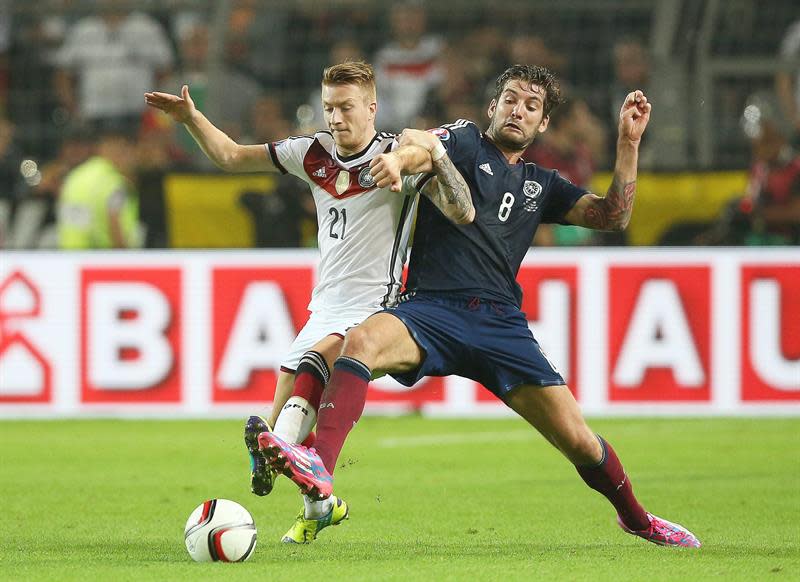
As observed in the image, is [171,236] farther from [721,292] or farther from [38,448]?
[721,292]

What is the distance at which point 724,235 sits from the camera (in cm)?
1212

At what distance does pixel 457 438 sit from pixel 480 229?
15.6 ft

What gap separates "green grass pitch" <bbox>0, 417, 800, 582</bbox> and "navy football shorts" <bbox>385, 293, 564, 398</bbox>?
0.69m

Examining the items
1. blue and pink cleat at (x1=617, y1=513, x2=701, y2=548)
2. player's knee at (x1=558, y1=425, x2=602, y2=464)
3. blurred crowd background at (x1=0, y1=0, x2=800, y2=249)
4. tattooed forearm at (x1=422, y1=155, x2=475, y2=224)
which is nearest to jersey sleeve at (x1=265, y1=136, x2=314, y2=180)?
tattooed forearm at (x1=422, y1=155, x2=475, y2=224)

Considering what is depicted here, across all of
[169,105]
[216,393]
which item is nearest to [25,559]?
[169,105]

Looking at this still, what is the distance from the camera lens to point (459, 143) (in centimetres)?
584

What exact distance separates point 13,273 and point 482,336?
6851 mm

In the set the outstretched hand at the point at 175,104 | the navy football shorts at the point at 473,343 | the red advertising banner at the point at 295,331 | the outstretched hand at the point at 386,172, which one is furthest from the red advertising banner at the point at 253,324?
the outstretched hand at the point at 386,172

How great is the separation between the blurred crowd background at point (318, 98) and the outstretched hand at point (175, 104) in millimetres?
6245

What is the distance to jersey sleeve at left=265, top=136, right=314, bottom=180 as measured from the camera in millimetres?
6012

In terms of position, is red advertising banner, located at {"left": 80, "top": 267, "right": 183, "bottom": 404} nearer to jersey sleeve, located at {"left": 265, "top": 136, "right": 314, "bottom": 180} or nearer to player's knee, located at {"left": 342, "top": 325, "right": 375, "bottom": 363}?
jersey sleeve, located at {"left": 265, "top": 136, "right": 314, "bottom": 180}

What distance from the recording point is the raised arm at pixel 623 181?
5781 millimetres

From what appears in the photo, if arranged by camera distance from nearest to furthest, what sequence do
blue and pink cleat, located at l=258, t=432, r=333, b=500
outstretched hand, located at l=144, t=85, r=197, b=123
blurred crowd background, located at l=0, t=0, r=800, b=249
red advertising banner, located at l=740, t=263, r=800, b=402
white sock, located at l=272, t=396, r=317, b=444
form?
1. blue and pink cleat, located at l=258, t=432, r=333, b=500
2. white sock, located at l=272, t=396, r=317, b=444
3. outstretched hand, located at l=144, t=85, r=197, b=123
4. red advertising banner, located at l=740, t=263, r=800, b=402
5. blurred crowd background, located at l=0, t=0, r=800, b=249

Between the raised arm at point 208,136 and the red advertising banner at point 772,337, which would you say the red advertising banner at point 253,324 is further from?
the raised arm at point 208,136
